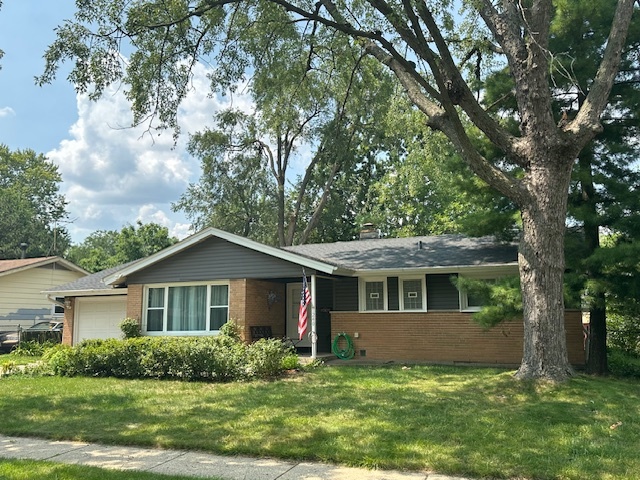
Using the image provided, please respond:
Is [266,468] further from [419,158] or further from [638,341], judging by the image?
[419,158]

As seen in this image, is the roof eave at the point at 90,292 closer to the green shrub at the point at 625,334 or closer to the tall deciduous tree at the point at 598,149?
the tall deciduous tree at the point at 598,149

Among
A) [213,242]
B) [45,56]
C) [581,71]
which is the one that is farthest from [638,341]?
[45,56]

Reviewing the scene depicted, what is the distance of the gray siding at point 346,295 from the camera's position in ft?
52.6

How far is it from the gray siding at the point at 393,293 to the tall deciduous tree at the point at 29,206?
37329mm

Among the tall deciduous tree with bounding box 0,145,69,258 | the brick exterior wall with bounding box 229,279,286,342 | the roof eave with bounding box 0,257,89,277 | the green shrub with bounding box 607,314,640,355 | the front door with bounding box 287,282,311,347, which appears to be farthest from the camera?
the tall deciduous tree with bounding box 0,145,69,258

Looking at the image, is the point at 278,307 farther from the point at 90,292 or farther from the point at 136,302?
the point at 90,292

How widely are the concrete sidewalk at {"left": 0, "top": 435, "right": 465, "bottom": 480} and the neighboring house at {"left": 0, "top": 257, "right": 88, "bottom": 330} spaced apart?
1714 centimetres

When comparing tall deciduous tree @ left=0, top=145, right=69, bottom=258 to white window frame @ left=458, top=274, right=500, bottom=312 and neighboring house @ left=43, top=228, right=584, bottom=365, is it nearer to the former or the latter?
neighboring house @ left=43, top=228, right=584, bottom=365

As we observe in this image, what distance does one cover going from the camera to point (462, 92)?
9648 millimetres

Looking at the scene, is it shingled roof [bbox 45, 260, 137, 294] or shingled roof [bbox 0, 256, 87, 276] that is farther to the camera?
shingled roof [bbox 0, 256, 87, 276]

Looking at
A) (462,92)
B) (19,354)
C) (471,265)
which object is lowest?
(19,354)

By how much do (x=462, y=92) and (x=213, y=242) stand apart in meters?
9.13

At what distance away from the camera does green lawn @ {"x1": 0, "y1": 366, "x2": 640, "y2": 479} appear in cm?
537

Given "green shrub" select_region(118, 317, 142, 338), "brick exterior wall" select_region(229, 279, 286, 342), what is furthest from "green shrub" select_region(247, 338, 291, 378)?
"green shrub" select_region(118, 317, 142, 338)
